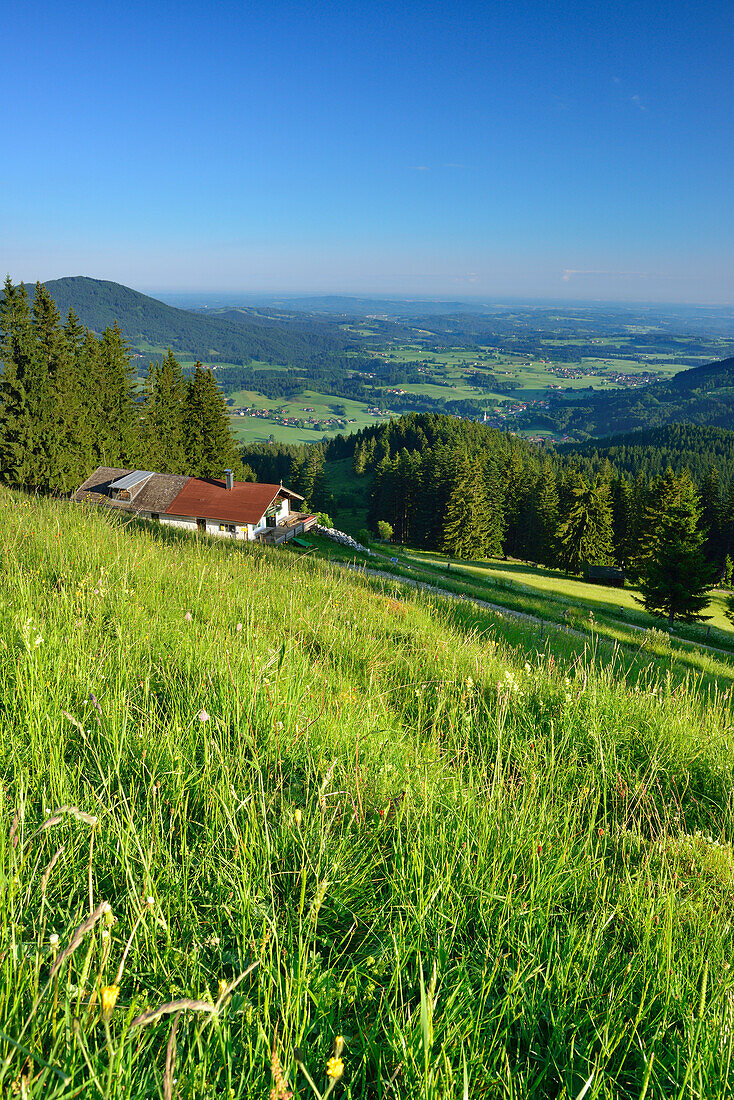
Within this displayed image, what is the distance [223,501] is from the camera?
47156 millimetres

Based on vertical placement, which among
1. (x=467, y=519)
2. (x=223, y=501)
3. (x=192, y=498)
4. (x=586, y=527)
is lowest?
(x=467, y=519)

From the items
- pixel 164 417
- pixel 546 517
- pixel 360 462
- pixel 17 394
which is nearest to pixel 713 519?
pixel 546 517

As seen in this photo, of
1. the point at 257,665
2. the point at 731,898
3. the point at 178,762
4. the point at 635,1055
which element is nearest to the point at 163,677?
the point at 257,665

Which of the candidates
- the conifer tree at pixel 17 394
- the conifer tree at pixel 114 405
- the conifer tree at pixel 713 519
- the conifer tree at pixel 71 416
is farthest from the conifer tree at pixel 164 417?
the conifer tree at pixel 713 519

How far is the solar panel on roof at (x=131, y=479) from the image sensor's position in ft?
146

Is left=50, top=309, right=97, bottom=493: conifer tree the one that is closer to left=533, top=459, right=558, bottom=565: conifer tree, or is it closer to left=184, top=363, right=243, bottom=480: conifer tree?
left=184, top=363, right=243, bottom=480: conifer tree

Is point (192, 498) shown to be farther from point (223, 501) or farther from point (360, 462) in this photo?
point (360, 462)

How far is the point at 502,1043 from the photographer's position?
168 centimetres

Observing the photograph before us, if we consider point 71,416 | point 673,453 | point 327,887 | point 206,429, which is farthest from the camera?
point 673,453

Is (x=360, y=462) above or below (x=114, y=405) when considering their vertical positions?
below

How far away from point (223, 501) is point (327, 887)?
1851 inches

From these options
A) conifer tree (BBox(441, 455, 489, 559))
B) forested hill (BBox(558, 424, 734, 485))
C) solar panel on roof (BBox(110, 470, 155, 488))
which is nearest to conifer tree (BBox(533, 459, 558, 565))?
conifer tree (BBox(441, 455, 489, 559))

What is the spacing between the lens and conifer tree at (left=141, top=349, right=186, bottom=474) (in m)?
52.3

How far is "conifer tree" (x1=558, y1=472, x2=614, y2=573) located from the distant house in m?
35.8
